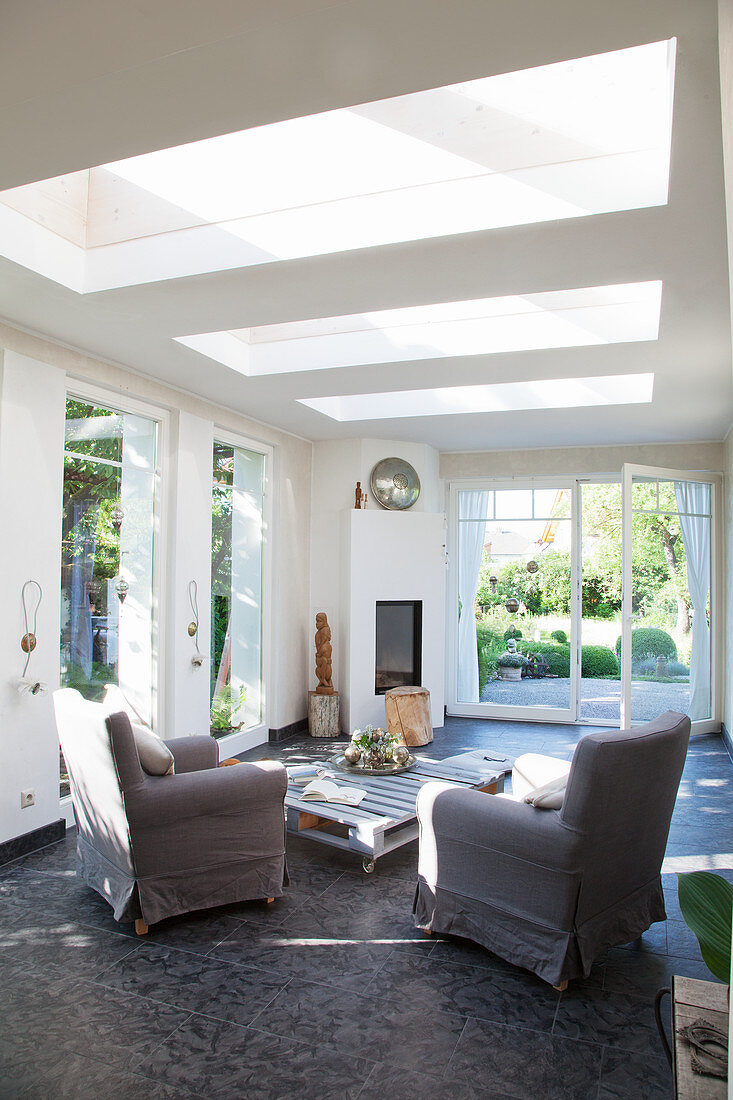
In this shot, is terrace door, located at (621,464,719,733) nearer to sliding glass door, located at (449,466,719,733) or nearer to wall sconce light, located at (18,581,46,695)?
sliding glass door, located at (449,466,719,733)

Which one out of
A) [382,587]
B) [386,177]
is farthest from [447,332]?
[382,587]

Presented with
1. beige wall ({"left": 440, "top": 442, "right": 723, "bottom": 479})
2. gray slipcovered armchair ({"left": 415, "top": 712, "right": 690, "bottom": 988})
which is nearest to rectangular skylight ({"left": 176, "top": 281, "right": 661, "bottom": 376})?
→ gray slipcovered armchair ({"left": 415, "top": 712, "right": 690, "bottom": 988})

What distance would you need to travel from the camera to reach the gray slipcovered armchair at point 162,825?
2.90 m

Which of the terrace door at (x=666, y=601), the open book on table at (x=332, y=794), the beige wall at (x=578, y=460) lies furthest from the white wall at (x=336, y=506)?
the open book on table at (x=332, y=794)

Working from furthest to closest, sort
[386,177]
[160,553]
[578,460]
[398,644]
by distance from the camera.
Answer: [578,460]
[398,644]
[160,553]
[386,177]

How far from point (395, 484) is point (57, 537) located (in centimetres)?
358

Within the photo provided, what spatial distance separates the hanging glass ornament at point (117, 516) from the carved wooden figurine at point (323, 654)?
2.48m

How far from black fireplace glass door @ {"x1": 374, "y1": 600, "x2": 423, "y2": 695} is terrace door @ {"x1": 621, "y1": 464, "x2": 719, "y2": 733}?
1838 mm

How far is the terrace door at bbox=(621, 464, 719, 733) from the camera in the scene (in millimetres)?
6332

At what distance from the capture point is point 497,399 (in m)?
5.59

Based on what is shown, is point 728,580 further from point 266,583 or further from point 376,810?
point 376,810

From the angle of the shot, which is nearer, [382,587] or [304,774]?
[304,774]

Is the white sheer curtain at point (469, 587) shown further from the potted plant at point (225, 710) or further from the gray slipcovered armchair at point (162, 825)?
the gray slipcovered armchair at point (162, 825)

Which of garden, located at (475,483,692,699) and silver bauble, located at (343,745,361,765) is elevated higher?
garden, located at (475,483,692,699)
